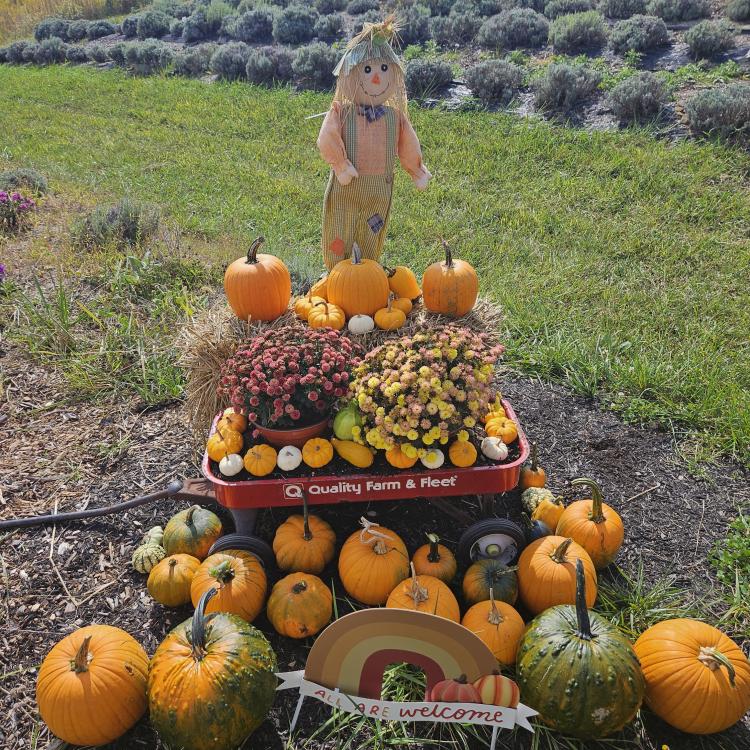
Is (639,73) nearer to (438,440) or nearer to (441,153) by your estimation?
(441,153)

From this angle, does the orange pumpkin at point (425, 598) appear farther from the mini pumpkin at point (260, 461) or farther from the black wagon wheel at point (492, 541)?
the mini pumpkin at point (260, 461)

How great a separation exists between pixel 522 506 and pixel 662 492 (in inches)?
33.2

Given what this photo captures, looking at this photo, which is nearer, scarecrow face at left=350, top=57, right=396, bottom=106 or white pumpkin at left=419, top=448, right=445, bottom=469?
white pumpkin at left=419, top=448, right=445, bottom=469

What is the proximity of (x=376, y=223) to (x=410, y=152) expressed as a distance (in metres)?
0.47

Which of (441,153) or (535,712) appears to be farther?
(441,153)

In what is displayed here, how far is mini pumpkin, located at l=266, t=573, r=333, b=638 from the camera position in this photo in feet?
8.64

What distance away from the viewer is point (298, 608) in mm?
2631

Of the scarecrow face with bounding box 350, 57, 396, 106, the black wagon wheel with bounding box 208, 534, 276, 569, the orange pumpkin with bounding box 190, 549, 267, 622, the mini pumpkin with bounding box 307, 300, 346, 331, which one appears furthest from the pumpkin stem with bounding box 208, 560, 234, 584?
the scarecrow face with bounding box 350, 57, 396, 106

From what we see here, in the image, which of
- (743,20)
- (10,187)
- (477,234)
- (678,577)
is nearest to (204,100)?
(10,187)

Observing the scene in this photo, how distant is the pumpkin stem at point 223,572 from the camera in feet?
8.39

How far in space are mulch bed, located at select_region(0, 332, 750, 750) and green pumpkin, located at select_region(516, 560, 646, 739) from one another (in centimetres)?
21

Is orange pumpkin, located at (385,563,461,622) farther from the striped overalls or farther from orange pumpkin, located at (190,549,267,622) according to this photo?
the striped overalls

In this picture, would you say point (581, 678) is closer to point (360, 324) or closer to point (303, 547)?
point (303, 547)

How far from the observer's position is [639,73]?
27.9ft
